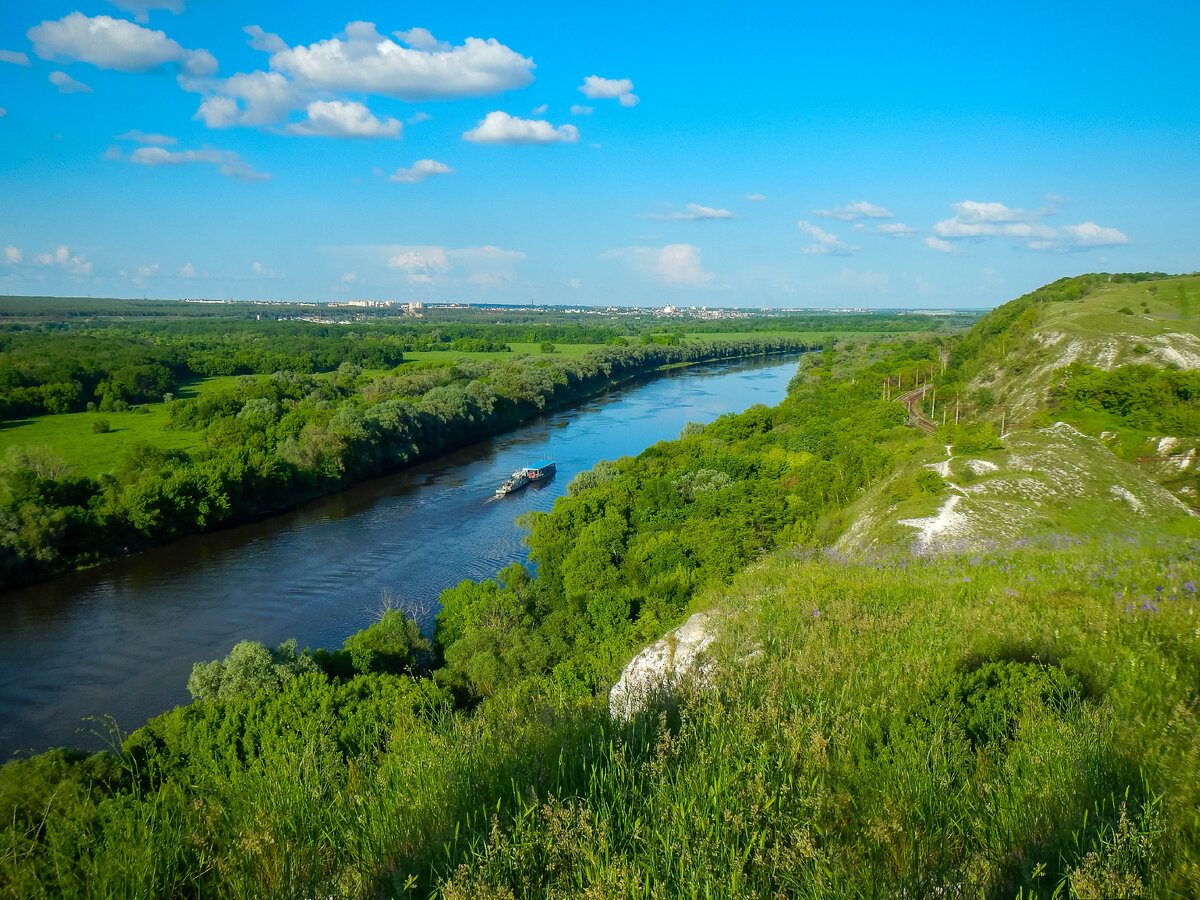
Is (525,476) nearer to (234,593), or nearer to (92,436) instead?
(234,593)

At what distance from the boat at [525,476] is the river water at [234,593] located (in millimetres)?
519

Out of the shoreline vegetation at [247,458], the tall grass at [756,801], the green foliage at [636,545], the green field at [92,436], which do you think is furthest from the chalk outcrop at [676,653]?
the green field at [92,436]

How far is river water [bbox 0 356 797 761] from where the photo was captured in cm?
1705

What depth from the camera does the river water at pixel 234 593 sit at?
17.0 m

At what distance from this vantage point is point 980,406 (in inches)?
1523

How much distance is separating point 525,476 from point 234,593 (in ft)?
53.5

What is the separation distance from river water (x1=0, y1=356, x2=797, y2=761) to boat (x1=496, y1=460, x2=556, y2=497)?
519 millimetres

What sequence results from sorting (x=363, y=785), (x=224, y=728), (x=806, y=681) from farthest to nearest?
(x=224, y=728) < (x=806, y=681) < (x=363, y=785)

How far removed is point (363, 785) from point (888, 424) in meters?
33.4

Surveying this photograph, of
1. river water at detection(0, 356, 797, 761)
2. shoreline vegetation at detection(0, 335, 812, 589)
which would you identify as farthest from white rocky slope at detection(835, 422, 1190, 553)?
shoreline vegetation at detection(0, 335, 812, 589)

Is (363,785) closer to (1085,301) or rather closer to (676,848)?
(676,848)

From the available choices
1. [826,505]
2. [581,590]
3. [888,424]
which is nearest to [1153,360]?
[888,424]

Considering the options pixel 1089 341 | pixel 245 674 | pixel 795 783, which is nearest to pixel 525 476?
pixel 245 674

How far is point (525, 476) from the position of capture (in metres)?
37.2
